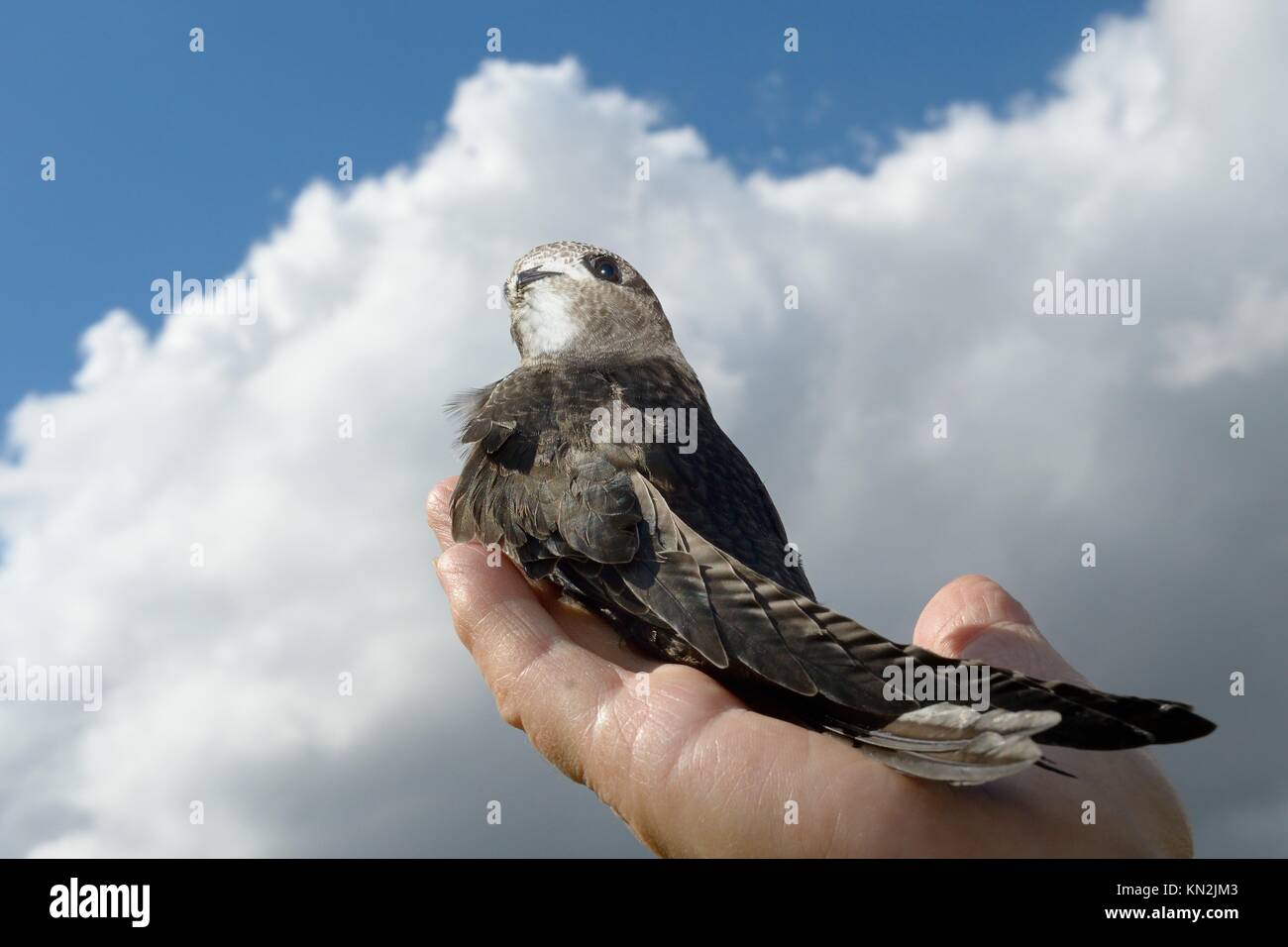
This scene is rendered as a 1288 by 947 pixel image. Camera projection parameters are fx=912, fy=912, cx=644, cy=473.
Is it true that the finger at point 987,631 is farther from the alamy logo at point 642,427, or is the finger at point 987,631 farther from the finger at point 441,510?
the finger at point 441,510

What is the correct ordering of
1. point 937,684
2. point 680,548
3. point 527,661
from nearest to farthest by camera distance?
point 937,684 → point 680,548 → point 527,661

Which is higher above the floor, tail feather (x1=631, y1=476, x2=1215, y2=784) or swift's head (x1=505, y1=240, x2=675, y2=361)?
swift's head (x1=505, y1=240, x2=675, y2=361)

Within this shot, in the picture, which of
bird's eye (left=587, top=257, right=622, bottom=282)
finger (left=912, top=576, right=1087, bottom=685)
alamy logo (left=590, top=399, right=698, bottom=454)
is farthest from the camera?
bird's eye (left=587, top=257, right=622, bottom=282)

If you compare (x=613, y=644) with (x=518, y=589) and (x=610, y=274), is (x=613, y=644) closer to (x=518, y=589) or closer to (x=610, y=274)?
(x=518, y=589)

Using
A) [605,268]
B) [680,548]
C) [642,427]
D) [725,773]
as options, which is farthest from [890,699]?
[605,268]

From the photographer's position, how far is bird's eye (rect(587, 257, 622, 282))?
7.05 m

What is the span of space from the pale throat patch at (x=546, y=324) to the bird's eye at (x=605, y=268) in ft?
1.20

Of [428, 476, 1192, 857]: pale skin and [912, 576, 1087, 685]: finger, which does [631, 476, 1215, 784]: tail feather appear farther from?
[912, 576, 1087, 685]: finger

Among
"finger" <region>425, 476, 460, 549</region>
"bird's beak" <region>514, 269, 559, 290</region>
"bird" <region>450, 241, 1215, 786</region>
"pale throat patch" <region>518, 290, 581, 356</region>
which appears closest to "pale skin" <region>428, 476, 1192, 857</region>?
"bird" <region>450, 241, 1215, 786</region>

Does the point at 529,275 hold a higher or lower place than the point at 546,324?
higher

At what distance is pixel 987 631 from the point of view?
5.86 metres

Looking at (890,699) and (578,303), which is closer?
(890,699)

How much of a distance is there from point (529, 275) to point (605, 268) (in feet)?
1.96

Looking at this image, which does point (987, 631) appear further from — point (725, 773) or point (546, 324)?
point (546, 324)
